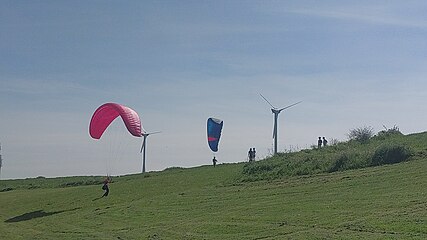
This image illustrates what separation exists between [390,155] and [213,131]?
64.1ft

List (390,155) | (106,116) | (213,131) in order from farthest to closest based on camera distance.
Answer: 1. (213,131)
2. (390,155)
3. (106,116)

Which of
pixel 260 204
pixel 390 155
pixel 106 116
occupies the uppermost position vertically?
pixel 106 116

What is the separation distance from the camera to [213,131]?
56.2 metres

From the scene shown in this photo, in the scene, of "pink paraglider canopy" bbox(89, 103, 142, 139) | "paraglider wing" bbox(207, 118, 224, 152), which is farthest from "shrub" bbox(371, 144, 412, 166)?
"paraglider wing" bbox(207, 118, 224, 152)

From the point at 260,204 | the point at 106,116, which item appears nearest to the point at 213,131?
the point at 106,116

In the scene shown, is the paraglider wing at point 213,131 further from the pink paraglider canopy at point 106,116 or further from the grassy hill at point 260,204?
the pink paraglider canopy at point 106,116

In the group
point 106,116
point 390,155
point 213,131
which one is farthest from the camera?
point 213,131

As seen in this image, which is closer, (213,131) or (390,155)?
(390,155)

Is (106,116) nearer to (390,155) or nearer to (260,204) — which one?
(260,204)

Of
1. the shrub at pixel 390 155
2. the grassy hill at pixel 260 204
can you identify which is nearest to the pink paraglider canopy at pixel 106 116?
the grassy hill at pixel 260 204

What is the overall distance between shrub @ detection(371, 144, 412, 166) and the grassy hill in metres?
0.06

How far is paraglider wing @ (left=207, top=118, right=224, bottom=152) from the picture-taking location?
56.0 meters

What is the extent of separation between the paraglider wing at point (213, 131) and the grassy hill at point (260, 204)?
15.4ft

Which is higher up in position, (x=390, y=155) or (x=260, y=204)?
(x=390, y=155)
